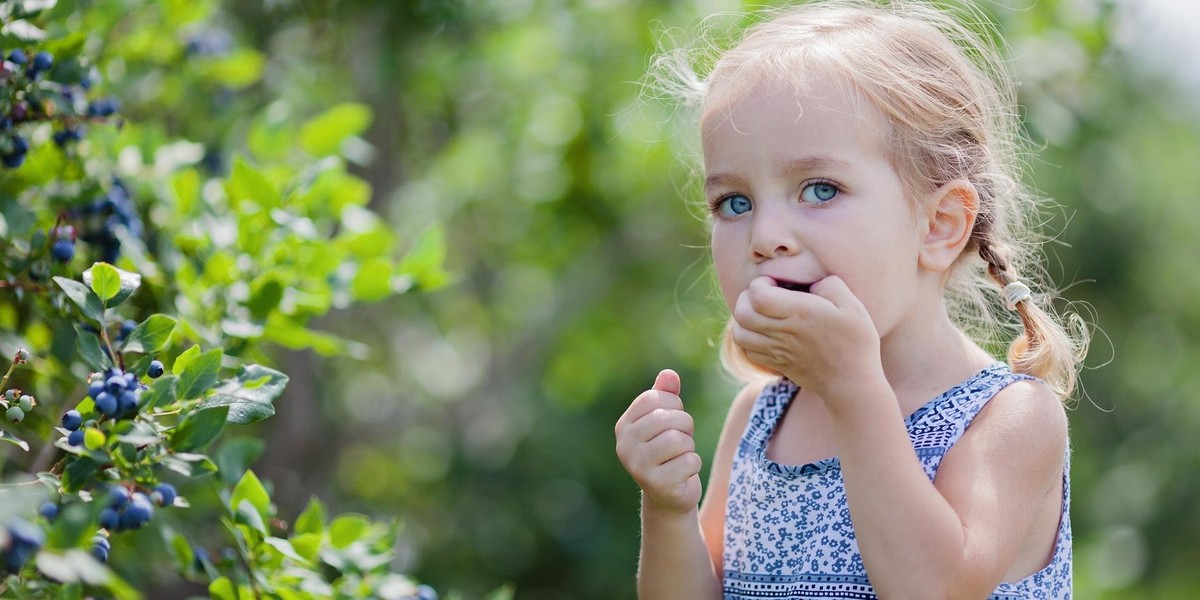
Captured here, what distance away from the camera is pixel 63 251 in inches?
59.0

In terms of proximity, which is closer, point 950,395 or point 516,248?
point 950,395

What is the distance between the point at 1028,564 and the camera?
1.41 metres

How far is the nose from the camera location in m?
1.30

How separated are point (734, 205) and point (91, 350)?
75cm

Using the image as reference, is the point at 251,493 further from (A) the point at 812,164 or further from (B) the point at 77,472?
(A) the point at 812,164

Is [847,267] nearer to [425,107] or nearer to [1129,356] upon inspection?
[425,107]

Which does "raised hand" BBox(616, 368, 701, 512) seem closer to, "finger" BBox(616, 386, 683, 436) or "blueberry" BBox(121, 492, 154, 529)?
"finger" BBox(616, 386, 683, 436)

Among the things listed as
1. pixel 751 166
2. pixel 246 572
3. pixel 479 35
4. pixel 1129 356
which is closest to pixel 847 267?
pixel 751 166

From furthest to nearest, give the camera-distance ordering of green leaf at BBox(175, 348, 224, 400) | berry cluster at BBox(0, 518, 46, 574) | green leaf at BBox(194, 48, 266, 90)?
green leaf at BBox(194, 48, 266, 90) < green leaf at BBox(175, 348, 224, 400) < berry cluster at BBox(0, 518, 46, 574)

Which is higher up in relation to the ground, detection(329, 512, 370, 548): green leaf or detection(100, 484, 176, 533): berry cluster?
detection(100, 484, 176, 533): berry cluster

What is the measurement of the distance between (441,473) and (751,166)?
4000mm

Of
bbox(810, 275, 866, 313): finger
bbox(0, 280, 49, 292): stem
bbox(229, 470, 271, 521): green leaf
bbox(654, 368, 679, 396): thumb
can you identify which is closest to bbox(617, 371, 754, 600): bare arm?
bbox(654, 368, 679, 396): thumb

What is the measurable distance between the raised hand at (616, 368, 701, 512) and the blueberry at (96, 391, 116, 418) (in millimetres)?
560

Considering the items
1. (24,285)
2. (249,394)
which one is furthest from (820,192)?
(24,285)
